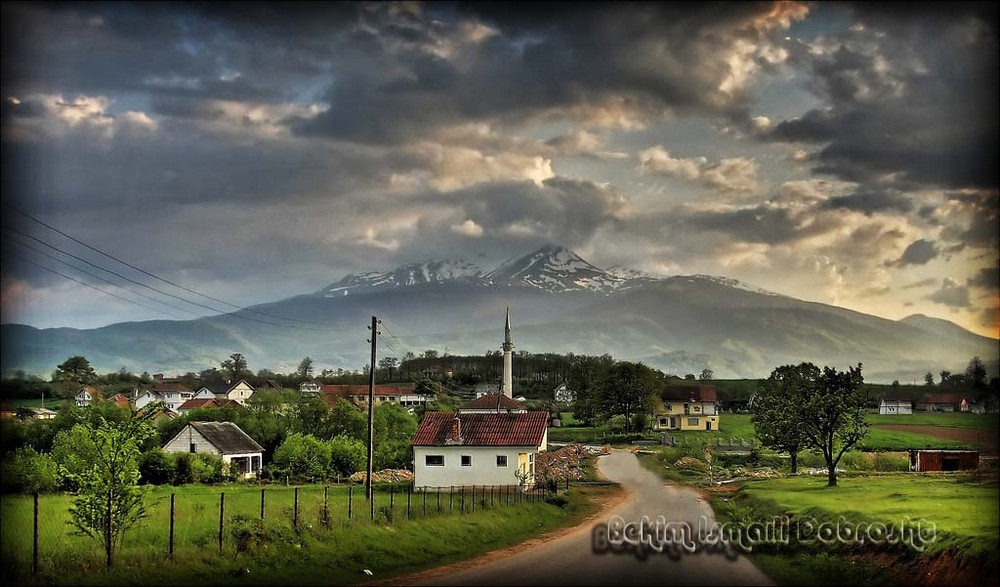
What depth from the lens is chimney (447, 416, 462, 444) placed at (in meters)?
47.8

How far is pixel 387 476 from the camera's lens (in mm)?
55250

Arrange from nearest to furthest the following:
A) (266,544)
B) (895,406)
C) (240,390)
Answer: (266,544) → (895,406) → (240,390)

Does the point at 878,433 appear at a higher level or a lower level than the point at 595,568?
lower

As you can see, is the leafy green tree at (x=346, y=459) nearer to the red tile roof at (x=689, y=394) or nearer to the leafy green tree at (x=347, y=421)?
the leafy green tree at (x=347, y=421)

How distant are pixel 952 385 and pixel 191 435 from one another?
89679 mm

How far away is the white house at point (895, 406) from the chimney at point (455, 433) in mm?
81123

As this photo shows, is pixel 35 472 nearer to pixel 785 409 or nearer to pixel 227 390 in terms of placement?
pixel 785 409

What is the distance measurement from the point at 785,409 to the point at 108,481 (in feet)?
123

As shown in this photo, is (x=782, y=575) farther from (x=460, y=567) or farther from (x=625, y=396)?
(x=625, y=396)

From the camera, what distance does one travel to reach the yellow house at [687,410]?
99375 millimetres

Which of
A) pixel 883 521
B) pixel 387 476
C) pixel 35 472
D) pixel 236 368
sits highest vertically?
pixel 236 368

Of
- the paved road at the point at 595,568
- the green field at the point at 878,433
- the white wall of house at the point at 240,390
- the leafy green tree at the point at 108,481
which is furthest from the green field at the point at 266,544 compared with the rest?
the white wall of house at the point at 240,390

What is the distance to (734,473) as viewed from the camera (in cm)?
5706

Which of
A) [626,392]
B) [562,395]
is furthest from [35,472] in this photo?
[562,395]
